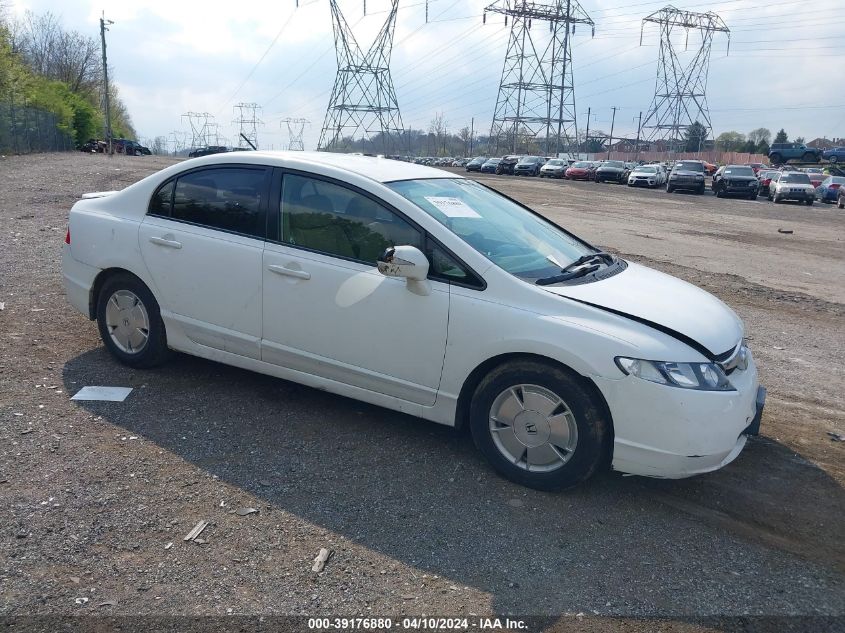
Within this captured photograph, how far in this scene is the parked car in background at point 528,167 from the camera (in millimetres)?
60031

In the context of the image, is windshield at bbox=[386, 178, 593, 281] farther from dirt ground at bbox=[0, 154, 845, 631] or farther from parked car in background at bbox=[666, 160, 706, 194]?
parked car in background at bbox=[666, 160, 706, 194]

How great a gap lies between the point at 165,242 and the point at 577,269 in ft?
9.15

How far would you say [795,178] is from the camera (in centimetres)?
3634

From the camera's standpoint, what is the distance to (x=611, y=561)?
3.31 metres

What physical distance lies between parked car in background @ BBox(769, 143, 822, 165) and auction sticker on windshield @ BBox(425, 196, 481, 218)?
6299cm

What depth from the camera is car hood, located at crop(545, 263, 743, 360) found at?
147 inches

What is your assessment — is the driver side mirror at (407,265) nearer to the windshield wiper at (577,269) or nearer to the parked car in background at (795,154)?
the windshield wiper at (577,269)

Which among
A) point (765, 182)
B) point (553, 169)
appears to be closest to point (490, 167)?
point (553, 169)

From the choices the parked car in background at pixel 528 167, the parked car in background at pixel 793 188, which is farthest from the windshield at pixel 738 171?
the parked car in background at pixel 528 167

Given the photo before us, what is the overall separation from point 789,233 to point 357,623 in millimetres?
20108

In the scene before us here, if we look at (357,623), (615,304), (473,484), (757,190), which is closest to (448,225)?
(615,304)

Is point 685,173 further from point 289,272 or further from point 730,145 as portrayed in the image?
point 730,145

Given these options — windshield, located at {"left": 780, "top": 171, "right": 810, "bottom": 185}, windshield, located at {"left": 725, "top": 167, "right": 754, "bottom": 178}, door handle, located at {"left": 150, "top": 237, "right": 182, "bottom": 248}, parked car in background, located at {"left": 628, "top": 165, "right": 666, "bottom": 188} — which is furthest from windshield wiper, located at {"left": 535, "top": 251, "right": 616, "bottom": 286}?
parked car in background, located at {"left": 628, "top": 165, "right": 666, "bottom": 188}

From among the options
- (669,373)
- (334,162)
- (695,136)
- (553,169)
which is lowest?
(669,373)
